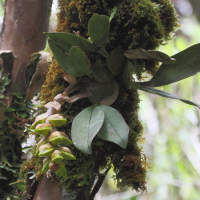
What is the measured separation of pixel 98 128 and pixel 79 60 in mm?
213

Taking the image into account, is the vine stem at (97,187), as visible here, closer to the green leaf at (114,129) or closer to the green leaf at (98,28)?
the green leaf at (114,129)

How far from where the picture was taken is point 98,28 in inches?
20.3

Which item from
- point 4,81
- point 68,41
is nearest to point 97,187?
point 68,41

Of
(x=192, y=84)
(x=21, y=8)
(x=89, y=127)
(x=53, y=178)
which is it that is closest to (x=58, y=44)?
(x=89, y=127)

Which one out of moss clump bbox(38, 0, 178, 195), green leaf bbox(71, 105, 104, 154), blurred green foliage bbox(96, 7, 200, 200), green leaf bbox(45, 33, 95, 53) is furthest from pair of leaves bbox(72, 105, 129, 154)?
blurred green foliage bbox(96, 7, 200, 200)

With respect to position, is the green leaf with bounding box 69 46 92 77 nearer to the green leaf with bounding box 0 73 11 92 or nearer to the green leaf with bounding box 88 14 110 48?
the green leaf with bounding box 88 14 110 48

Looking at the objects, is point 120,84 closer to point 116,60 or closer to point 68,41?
point 116,60

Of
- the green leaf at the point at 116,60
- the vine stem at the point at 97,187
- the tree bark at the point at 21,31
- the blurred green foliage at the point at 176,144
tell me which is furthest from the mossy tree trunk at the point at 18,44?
the blurred green foliage at the point at 176,144

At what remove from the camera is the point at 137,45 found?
602 mm

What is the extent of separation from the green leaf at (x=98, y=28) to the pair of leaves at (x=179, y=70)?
0.61 ft

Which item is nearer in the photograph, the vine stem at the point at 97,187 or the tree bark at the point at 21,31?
the vine stem at the point at 97,187

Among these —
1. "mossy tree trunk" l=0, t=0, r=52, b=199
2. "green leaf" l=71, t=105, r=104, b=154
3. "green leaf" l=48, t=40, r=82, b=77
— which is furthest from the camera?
"mossy tree trunk" l=0, t=0, r=52, b=199

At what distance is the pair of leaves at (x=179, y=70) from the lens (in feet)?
1.84

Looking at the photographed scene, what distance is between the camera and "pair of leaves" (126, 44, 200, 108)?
56 cm
